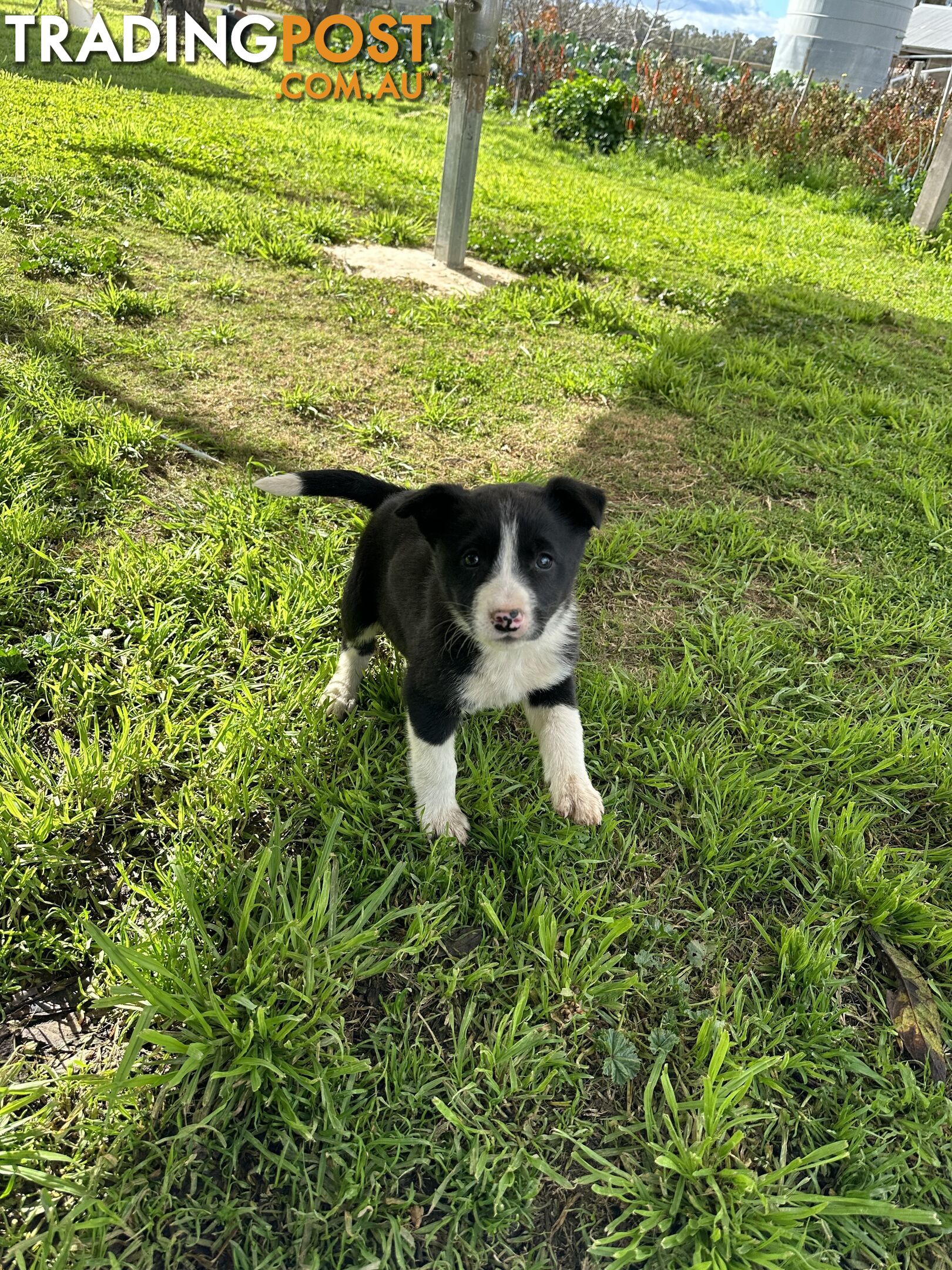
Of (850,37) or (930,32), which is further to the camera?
(930,32)

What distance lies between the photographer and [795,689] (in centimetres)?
287

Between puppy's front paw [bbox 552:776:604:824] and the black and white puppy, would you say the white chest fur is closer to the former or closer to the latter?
the black and white puppy

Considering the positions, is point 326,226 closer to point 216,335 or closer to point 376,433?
point 216,335

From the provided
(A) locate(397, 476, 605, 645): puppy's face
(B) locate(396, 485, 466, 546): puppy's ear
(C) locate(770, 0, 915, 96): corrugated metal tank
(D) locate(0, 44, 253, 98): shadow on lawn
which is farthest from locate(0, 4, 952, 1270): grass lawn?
(C) locate(770, 0, 915, 96): corrugated metal tank

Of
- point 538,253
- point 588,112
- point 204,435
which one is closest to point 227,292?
point 204,435

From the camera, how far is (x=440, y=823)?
216 centimetres

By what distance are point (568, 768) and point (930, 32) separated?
3528 cm

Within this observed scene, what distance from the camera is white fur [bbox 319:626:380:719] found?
258 centimetres

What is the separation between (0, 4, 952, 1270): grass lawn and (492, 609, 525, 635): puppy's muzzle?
2.01ft

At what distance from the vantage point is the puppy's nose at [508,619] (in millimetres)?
1934

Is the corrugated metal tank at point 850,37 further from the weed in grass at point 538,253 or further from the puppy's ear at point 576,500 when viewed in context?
the puppy's ear at point 576,500

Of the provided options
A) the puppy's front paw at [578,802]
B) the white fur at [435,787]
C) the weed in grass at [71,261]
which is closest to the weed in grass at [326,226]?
the weed in grass at [71,261]

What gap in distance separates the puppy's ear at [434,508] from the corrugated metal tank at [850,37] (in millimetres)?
25586

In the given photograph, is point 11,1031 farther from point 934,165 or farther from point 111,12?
point 111,12
